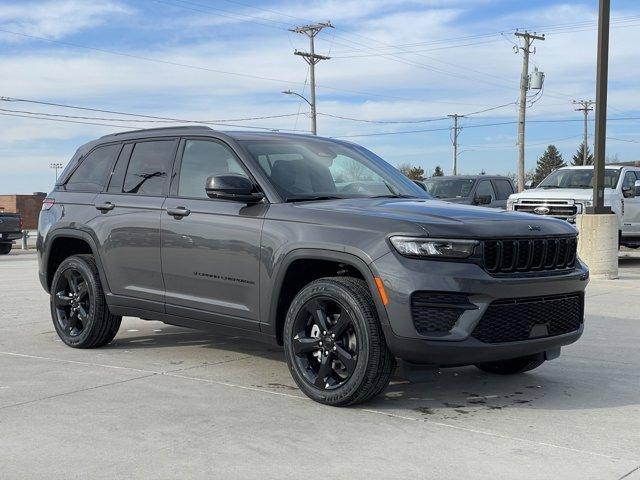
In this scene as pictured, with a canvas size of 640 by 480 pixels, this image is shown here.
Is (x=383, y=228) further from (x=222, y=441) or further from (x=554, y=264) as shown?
(x=222, y=441)

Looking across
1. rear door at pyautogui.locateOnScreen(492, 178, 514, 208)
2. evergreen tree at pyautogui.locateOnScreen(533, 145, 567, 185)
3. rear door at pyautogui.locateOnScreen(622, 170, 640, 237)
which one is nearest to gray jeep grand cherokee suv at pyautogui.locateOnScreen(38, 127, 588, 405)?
rear door at pyautogui.locateOnScreen(622, 170, 640, 237)

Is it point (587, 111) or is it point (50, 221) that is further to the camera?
point (587, 111)

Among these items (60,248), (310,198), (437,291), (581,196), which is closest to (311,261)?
(310,198)

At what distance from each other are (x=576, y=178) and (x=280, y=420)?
46.1 ft

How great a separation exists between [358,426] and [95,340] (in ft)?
10.4

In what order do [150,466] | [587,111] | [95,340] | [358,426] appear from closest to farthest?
1. [150,466]
2. [358,426]
3. [95,340]
4. [587,111]

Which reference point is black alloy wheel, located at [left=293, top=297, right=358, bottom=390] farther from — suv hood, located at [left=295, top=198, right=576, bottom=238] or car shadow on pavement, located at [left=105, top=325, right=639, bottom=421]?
suv hood, located at [left=295, top=198, right=576, bottom=238]

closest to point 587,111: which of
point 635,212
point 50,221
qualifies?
point 635,212

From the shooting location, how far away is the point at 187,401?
5367 mm

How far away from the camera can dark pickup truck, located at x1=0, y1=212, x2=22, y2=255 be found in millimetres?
24891

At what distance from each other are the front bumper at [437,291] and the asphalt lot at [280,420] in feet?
1.17

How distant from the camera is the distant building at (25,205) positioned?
216 ft

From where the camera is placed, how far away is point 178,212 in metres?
6.21

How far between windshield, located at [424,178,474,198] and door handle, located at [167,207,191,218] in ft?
40.6
